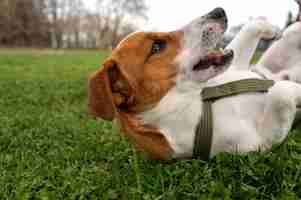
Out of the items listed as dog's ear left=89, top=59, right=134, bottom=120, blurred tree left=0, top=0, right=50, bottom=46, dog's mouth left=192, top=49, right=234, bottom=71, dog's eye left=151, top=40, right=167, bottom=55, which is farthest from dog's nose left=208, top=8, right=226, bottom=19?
blurred tree left=0, top=0, right=50, bottom=46

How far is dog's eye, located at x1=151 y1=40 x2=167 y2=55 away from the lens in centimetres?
358

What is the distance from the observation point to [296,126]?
3.84 meters

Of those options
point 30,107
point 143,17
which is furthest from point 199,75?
point 143,17

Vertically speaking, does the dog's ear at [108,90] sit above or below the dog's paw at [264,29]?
below

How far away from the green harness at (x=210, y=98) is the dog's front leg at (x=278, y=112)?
24 centimetres

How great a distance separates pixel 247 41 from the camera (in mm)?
4074

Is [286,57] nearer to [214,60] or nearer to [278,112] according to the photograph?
[214,60]

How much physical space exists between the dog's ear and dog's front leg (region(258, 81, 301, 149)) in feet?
3.66

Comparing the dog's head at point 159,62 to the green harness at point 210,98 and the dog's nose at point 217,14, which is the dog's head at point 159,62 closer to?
the dog's nose at point 217,14

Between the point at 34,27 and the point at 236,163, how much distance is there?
62.8 metres

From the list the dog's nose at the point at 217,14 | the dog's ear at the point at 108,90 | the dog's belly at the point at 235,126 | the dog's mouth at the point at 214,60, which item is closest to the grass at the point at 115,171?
the dog's belly at the point at 235,126

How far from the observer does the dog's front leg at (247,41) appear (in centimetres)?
407

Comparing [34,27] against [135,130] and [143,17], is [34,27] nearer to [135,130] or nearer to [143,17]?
[143,17]

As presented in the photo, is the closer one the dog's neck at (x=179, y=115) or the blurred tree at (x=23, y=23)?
the dog's neck at (x=179, y=115)
